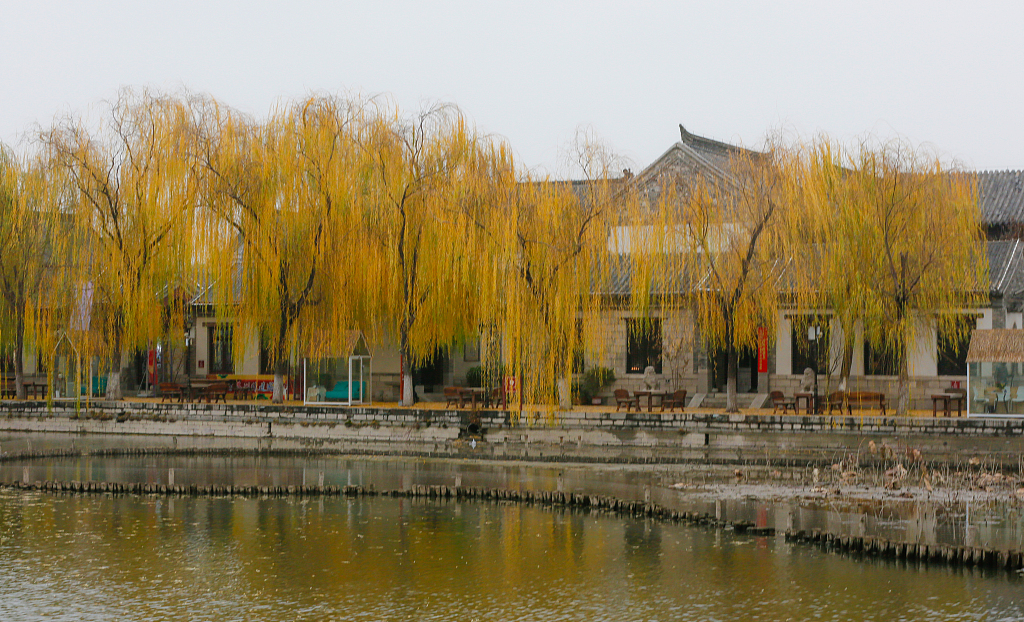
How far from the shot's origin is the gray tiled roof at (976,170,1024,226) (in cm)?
3003

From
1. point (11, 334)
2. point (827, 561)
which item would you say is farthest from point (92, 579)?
point (11, 334)

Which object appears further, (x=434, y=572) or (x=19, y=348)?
(x=19, y=348)

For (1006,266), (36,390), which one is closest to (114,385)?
(36,390)

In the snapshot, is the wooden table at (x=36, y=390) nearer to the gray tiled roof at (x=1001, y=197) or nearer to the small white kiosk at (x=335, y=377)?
the small white kiosk at (x=335, y=377)

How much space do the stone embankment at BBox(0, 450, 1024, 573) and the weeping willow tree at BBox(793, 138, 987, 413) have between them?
1025 cm

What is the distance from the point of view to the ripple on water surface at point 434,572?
963 centimetres

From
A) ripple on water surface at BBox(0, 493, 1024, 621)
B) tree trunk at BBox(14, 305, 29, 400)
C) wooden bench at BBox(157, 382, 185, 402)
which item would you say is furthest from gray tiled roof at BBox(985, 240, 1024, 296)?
tree trunk at BBox(14, 305, 29, 400)

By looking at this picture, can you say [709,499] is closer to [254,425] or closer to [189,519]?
[189,519]

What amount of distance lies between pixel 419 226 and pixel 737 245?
23.2 feet

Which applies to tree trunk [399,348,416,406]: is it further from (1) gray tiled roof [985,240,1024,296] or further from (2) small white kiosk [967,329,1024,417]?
(1) gray tiled roof [985,240,1024,296]

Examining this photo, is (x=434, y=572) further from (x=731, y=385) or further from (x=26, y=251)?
(x=26, y=251)

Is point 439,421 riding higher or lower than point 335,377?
lower

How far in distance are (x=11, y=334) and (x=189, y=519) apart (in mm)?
18163

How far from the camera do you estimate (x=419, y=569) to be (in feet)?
36.6
